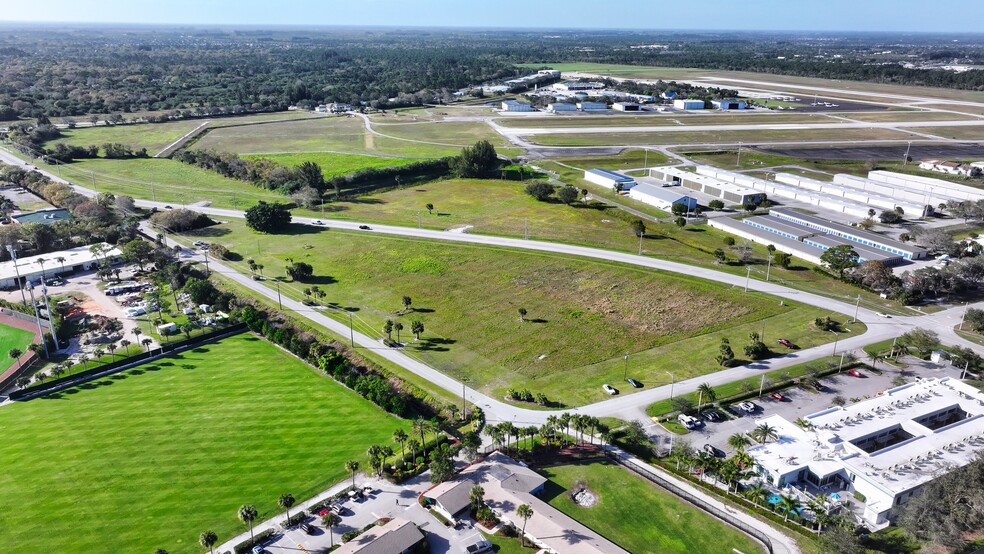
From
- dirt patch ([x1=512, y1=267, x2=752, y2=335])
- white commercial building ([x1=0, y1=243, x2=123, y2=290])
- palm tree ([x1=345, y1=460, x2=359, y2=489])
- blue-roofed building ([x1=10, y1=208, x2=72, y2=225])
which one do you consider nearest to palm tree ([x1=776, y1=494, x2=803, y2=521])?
dirt patch ([x1=512, y1=267, x2=752, y2=335])

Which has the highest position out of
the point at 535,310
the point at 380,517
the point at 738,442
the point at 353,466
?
the point at 535,310

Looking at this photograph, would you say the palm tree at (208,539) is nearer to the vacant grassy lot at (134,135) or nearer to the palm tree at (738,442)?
the palm tree at (738,442)

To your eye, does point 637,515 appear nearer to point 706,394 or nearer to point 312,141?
point 706,394

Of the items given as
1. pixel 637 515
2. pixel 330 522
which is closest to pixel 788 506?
pixel 637 515

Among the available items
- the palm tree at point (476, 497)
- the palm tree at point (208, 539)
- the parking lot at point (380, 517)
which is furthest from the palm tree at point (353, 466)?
the palm tree at point (208, 539)

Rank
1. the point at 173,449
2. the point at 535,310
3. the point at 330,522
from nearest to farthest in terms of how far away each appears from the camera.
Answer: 1. the point at 330,522
2. the point at 173,449
3. the point at 535,310

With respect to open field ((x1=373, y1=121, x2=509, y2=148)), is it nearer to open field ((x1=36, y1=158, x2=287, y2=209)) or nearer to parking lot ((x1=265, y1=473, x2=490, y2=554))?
open field ((x1=36, y1=158, x2=287, y2=209))

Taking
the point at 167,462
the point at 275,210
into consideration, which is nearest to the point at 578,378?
the point at 167,462
